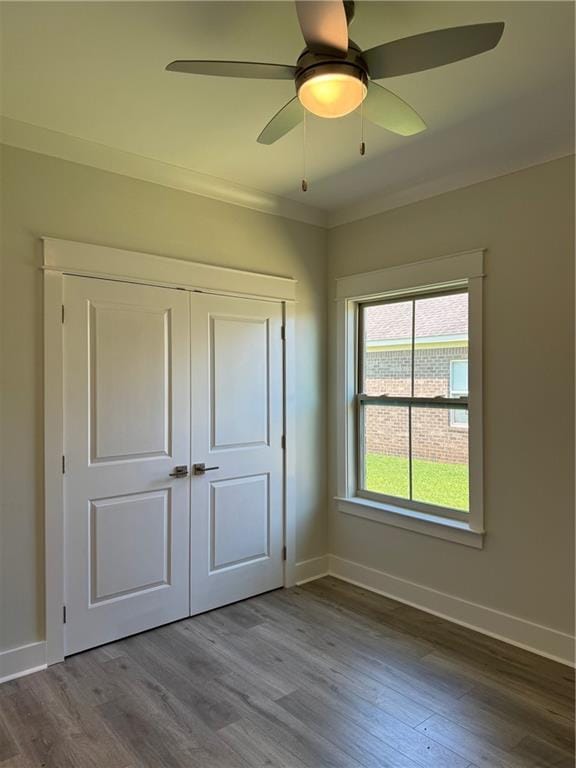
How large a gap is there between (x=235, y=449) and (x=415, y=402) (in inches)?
49.8

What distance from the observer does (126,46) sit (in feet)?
6.26

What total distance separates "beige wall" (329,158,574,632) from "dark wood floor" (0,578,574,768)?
36cm

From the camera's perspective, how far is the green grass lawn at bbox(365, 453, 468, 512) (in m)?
3.19

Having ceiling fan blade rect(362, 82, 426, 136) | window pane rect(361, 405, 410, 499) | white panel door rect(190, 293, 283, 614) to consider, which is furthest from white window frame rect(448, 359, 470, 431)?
ceiling fan blade rect(362, 82, 426, 136)

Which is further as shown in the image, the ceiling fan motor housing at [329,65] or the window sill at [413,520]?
the window sill at [413,520]

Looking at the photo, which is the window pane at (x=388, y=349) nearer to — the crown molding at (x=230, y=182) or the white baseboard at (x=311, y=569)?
the crown molding at (x=230, y=182)

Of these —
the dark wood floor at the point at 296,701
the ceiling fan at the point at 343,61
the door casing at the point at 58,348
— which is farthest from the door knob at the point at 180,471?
the ceiling fan at the point at 343,61

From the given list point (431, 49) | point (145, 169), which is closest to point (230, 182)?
point (145, 169)

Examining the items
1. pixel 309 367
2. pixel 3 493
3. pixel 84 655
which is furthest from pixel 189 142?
pixel 84 655

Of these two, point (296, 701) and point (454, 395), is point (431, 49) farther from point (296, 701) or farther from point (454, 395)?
point (296, 701)

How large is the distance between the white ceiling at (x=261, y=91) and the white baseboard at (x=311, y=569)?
8.92 feet

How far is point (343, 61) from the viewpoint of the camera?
5.16 ft

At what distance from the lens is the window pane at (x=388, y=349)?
3.52 meters

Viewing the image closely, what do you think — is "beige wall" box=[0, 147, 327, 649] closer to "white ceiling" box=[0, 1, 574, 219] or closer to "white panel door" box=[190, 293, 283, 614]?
"white ceiling" box=[0, 1, 574, 219]
